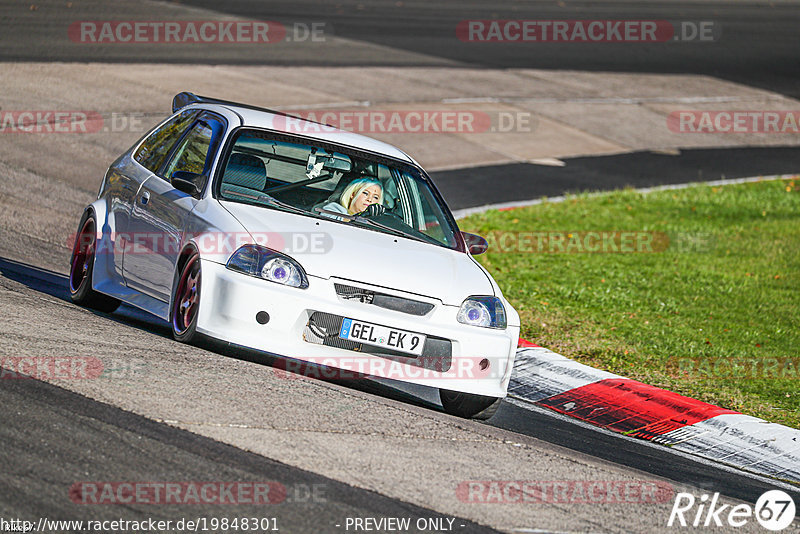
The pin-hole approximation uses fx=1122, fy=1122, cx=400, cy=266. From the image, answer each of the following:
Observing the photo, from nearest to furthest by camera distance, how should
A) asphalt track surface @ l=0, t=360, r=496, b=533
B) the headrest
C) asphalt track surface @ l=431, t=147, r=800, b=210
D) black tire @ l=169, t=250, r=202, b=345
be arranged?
asphalt track surface @ l=0, t=360, r=496, b=533, black tire @ l=169, t=250, r=202, b=345, the headrest, asphalt track surface @ l=431, t=147, r=800, b=210

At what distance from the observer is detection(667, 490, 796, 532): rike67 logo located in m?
5.44

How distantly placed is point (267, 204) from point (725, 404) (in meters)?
3.70

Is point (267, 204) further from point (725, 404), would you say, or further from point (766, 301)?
point (766, 301)

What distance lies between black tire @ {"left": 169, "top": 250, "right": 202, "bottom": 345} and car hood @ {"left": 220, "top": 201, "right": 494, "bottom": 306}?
0.39m

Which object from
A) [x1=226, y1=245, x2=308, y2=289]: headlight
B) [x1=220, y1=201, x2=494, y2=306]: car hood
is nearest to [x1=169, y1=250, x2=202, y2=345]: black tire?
[x1=226, y1=245, x2=308, y2=289]: headlight

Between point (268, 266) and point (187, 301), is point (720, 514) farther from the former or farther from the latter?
point (187, 301)

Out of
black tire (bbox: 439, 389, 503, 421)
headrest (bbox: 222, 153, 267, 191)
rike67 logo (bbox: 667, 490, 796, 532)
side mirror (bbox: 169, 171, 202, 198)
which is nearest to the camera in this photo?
rike67 logo (bbox: 667, 490, 796, 532)

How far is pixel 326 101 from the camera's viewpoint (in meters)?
18.9

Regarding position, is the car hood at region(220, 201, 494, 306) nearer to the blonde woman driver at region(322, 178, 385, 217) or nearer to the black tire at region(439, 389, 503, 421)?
the blonde woman driver at region(322, 178, 385, 217)

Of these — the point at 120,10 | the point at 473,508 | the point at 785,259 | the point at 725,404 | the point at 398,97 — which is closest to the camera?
the point at 473,508

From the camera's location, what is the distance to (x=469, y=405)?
6.98 meters

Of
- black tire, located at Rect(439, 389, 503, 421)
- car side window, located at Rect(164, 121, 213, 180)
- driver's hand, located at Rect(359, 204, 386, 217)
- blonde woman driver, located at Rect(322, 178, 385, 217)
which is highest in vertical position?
car side window, located at Rect(164, 121, 213, 180)

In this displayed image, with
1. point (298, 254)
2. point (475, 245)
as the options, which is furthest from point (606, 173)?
point (298, 254)

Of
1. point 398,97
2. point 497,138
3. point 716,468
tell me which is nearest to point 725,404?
point 716,468
